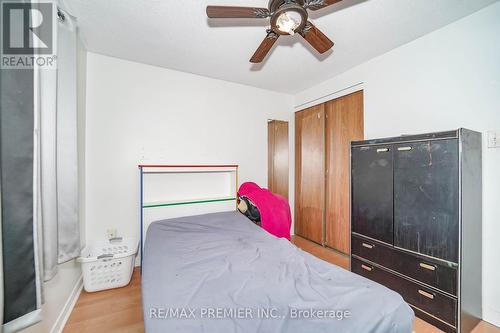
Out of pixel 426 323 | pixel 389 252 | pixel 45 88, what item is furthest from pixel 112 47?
pixel 426 323

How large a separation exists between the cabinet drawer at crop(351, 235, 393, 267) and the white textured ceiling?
6.92ft

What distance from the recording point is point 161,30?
197 centimetres

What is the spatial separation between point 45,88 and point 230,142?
227 centimetres

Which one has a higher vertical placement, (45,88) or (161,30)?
(161,30)

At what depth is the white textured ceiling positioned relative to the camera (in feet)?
5.49

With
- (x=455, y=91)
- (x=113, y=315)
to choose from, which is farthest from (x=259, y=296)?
(x=455, y=91)

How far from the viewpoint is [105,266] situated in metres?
2.04

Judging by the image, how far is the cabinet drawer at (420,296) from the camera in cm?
151

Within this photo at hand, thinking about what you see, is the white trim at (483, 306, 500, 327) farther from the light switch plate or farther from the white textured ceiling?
the white textured ceiling

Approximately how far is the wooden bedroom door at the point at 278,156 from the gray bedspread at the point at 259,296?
2.25 m

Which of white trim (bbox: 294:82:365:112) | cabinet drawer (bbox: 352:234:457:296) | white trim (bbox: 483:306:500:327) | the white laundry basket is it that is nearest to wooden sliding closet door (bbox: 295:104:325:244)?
white trim (bbox: 294:82:365:112)

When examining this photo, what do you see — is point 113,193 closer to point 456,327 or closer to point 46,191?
point 46,191

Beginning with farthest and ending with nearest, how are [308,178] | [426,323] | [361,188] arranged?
[308,178] < [361,188] < [426,323]

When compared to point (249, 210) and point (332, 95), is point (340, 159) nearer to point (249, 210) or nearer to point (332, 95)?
point (332, 95)
